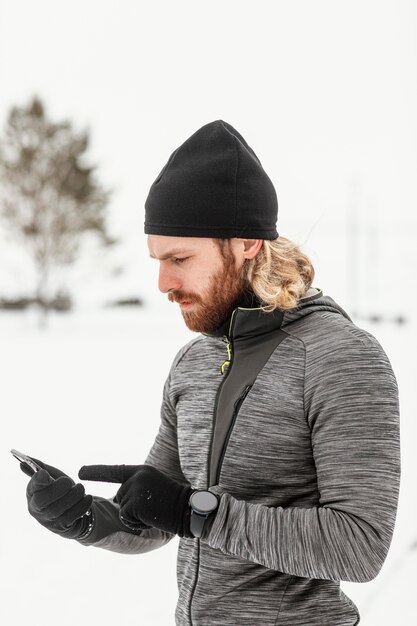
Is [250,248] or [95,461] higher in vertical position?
[250,248]

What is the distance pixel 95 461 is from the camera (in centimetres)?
476

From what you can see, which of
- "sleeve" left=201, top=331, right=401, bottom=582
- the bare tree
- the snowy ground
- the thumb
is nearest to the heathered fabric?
"sleeve" left=201, top=331, right=401, bottom=582

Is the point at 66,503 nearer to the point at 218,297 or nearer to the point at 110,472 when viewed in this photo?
the point at 110,472

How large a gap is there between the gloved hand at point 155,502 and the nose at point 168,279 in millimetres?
313

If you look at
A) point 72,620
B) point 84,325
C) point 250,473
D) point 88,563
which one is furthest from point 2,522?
point 84,325

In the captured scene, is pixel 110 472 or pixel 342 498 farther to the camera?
pixel 110 472

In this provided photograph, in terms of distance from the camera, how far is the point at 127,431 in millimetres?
5750

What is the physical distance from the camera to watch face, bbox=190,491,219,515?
1.01m

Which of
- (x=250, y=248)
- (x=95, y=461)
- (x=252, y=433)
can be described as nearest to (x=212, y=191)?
(x=250, y=248)

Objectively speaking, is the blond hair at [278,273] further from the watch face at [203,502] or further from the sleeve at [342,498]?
the watch face at [203,502]

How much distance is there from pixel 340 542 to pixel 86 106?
2065 cm

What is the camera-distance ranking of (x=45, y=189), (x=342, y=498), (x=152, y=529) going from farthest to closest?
1. (x=45, y=189)
2. (x=152, y=529)
3. (x=342, y=498)

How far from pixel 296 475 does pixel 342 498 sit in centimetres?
13

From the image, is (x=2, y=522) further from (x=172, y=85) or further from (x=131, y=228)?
(x=131, y=228)
